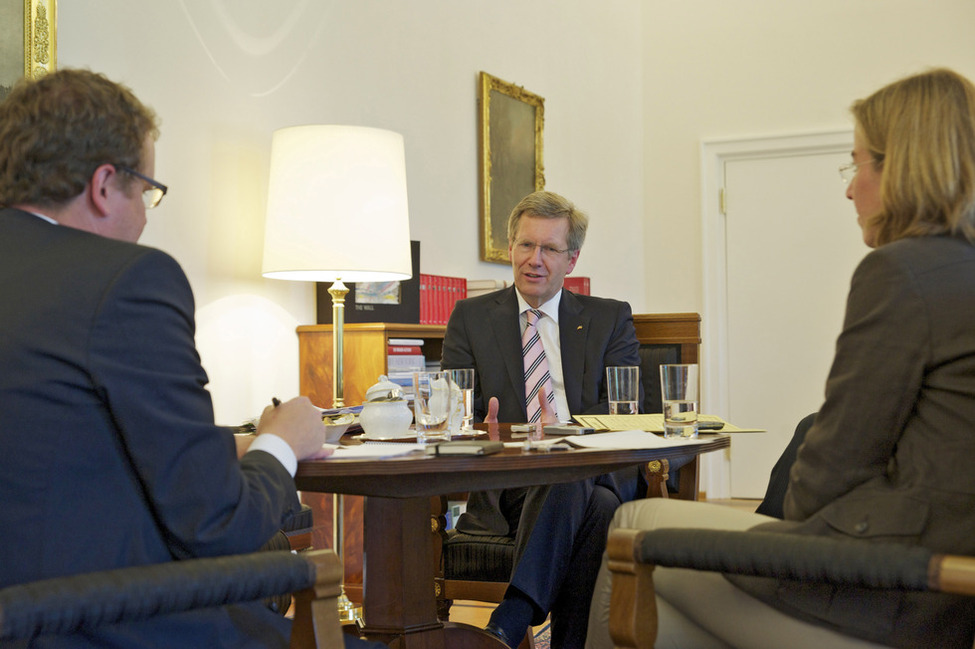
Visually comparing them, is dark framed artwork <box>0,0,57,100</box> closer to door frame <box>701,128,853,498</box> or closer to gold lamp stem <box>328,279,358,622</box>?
gold lamp stem <box>328,279,358,622</box>

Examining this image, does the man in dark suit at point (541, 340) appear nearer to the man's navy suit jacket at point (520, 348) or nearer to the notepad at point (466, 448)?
the man's navy suit jacket at point (520, 348)

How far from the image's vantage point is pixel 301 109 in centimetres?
376

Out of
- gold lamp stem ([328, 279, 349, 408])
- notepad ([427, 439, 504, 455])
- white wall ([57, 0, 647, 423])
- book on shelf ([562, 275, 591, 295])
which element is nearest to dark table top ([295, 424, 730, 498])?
notepad ([427, 439, 504, 455])

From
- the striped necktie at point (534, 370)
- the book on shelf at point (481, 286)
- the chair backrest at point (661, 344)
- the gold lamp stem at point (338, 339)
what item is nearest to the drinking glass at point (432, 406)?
the striped necktie at point (534, 370)

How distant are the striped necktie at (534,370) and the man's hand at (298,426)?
1425 millimetres

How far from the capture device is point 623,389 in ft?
7.80

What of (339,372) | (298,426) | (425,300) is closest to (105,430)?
(298,426)

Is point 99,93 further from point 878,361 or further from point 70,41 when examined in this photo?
point 70,41

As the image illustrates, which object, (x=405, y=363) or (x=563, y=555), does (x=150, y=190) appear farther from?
(x=405, y=363)

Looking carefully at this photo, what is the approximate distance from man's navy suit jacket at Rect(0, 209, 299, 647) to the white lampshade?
1.85m

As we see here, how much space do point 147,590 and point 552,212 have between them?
7.56ft

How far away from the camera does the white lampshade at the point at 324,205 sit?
123 inches

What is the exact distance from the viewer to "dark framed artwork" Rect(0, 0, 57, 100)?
255cm

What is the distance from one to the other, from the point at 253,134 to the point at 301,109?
1.00 feet
